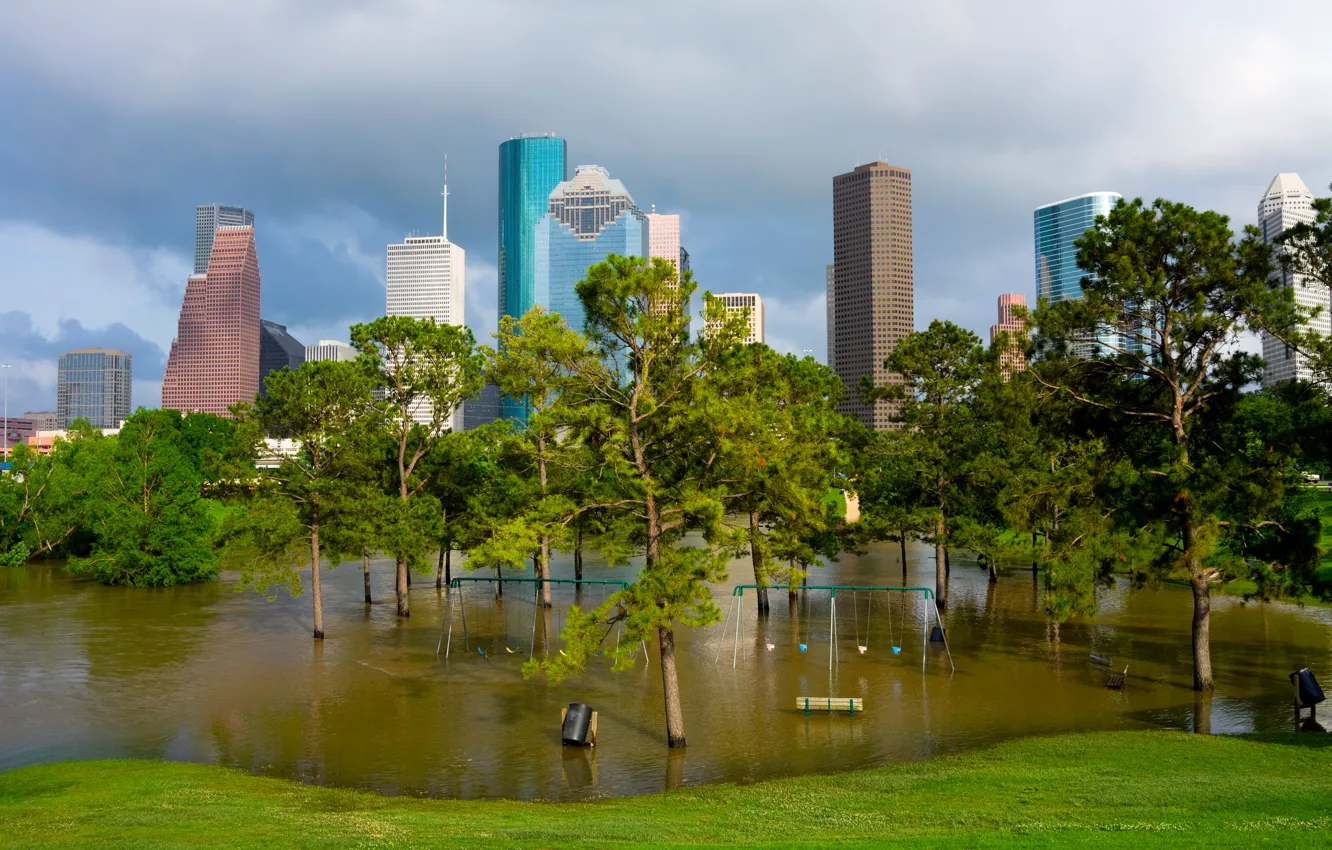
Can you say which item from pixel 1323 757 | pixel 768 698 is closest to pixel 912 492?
pixel 768 698

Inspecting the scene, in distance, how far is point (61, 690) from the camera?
29.8 meters

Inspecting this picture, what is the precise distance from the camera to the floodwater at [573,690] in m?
22.4

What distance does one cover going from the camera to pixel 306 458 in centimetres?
3900

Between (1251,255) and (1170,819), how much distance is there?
55.3 ft

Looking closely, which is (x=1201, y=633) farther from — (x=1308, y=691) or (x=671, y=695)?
(x=671, y=695)

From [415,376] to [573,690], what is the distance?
17327mm

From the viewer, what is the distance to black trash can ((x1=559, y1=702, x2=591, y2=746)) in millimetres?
23141

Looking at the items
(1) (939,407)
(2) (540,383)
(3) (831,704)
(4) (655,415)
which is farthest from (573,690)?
(1) (939,407)

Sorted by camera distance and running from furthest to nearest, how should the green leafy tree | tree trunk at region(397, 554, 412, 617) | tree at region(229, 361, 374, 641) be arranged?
tree trunk at region(397, 554, 412, 617) → tree at region(229, 361, 374, 641) → the green leafy tree

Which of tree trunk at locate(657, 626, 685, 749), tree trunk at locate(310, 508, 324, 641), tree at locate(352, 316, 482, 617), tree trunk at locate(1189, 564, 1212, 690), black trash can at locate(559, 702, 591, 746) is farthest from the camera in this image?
tree at locate(352, 316, 482, 617)

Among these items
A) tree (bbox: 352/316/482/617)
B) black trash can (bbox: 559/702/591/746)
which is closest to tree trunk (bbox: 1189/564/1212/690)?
black trash can (bbox: 559/702/591/746)

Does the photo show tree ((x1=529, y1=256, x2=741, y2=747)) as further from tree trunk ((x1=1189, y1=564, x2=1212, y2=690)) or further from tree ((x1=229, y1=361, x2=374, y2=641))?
tree ((x1=229, y1=361, x2=374, y2=641))

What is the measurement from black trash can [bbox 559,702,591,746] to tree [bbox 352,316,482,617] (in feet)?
54.9

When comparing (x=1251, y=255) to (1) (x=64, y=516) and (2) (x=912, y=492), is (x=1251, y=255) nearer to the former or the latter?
(2) (x=912, y=492)
